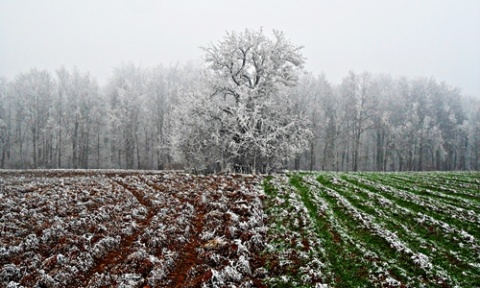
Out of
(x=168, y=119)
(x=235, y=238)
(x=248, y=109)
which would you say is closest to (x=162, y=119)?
(x=168, y=119)

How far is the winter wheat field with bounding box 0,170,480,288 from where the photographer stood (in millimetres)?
10016

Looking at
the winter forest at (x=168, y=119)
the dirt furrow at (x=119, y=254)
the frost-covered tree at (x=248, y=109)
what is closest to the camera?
the dirt furrow at (x=119, y=254)

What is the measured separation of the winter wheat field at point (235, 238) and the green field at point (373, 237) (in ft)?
0.14

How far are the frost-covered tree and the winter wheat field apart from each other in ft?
34.9

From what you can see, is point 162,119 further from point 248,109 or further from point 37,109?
point 248,109

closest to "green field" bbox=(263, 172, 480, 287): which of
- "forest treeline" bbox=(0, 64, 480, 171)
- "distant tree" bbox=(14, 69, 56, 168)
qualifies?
"forest treeline" bbox=(0, 64, 480, 171)

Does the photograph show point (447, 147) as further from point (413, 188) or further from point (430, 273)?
point (430, 273)

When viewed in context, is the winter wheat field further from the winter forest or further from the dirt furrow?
the winter forest

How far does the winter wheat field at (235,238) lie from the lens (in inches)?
394

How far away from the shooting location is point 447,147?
65.6 m

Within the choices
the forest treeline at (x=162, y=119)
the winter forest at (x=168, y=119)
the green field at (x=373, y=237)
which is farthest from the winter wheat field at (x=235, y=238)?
the forest treeline at (x=162, y=119)

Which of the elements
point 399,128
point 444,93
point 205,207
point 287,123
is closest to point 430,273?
point 205,207

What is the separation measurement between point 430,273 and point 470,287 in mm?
1044

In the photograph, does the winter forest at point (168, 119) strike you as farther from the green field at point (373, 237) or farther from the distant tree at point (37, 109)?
the green field at point (373, 237)
